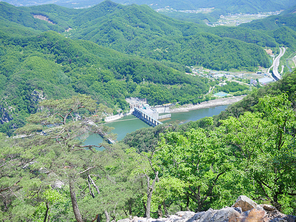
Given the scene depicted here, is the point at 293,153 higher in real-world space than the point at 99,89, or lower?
higher

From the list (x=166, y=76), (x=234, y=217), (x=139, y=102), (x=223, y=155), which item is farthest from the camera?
(x=166, y=76)

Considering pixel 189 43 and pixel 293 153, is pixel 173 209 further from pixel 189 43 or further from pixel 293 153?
pixel 189 43

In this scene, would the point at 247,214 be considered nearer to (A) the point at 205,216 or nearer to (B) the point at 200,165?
(A) the point at 205,216

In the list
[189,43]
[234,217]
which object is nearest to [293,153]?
[234,217]

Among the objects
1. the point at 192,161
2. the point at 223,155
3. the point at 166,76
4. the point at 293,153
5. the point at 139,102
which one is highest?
the point at 293,153

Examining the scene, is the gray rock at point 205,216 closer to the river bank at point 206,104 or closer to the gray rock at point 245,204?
the gray rock at point 245,204

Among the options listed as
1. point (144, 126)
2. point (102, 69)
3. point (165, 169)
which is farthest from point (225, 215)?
point (102, 69)

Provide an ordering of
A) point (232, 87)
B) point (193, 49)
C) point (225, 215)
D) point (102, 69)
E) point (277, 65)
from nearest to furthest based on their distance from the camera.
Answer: point (225, 215) < point (232, 87) < point (102, 69) < point (277, 65) < point (193, 49)

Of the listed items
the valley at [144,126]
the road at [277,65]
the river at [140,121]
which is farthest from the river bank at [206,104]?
the road at [277,65]
